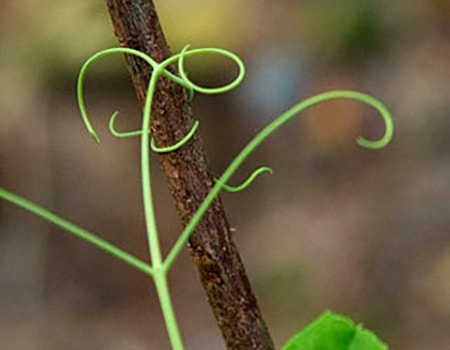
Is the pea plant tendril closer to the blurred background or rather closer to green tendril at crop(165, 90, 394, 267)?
green tendril at crop(165, 90, 394, 267)

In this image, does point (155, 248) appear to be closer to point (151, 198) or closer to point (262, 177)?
point (151, 198)

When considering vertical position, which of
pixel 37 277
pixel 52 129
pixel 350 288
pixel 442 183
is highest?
pixel 52 129

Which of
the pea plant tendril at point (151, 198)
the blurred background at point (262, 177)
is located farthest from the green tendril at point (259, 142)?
the blurred background at point (262, 177)

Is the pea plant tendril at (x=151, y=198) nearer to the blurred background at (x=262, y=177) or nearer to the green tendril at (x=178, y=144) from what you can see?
the green tendril at (x=178, y=144)

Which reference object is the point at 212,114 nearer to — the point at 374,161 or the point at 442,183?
the point at 374,161

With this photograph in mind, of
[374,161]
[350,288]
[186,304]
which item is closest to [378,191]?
[374,161]

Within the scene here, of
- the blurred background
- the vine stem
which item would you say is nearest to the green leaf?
the vine stem
